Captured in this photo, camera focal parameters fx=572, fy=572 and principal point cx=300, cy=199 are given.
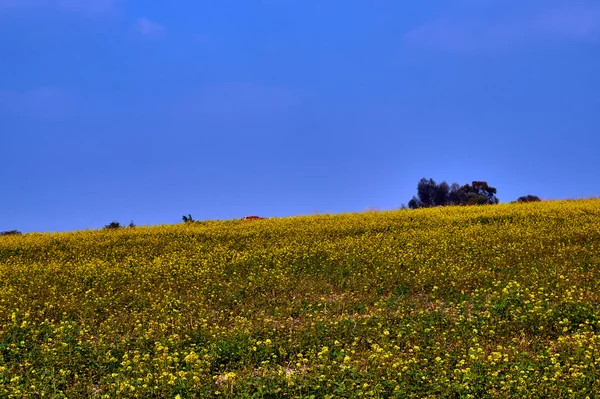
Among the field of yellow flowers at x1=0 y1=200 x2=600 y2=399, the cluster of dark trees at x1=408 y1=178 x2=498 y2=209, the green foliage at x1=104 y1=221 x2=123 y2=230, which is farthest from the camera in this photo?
the cluster of dark trees at x1=408 y1=178 x2=498 y2=209

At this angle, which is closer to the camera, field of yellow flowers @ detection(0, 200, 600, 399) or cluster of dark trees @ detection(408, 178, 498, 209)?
field of yellow flowers @ detection(0, 200, 600, 399)

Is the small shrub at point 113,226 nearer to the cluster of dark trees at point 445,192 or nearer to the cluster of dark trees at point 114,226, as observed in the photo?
the cluster of dark trees at point 114,226

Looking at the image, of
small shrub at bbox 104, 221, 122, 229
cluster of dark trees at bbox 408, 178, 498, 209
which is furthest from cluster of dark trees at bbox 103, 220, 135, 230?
cluster of dark trees at bbox 408, 178, 498, 209

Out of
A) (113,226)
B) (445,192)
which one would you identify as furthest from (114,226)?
(445,192)

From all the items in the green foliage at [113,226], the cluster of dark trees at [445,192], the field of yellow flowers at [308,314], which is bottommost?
the field of yellow flowers at [308,314]

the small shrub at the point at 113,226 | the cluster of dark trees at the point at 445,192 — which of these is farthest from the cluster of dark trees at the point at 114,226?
the cluster of dark trees at the point at 445,192

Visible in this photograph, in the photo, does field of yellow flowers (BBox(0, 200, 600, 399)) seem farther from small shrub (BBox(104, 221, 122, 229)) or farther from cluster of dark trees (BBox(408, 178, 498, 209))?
cluster of dark trees (BBox(408, 178, 498, 209))

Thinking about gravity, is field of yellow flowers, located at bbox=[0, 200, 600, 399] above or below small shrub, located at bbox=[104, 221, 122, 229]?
below

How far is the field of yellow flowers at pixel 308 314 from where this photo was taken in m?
10.6

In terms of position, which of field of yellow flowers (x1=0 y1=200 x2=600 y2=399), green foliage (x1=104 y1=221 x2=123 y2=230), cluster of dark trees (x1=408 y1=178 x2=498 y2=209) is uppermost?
cluster of dark trees (x1=408 y1=178 x2=498 y2=209)

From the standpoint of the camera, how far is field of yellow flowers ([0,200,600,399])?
10.6 meters

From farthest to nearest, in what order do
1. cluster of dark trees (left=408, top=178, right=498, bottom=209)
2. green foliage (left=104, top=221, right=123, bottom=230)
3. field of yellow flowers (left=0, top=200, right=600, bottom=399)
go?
cluster of dark trees (left=408, top=178, right=498, bottom=209) < green foliage (left=104, top=221, right=123, bottom=230) < field of yellow flowers (left=0, top=200, right=600, bottom=399)

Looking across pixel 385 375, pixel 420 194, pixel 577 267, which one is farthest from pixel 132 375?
pixel 420 194

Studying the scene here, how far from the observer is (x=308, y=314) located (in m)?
14.6
